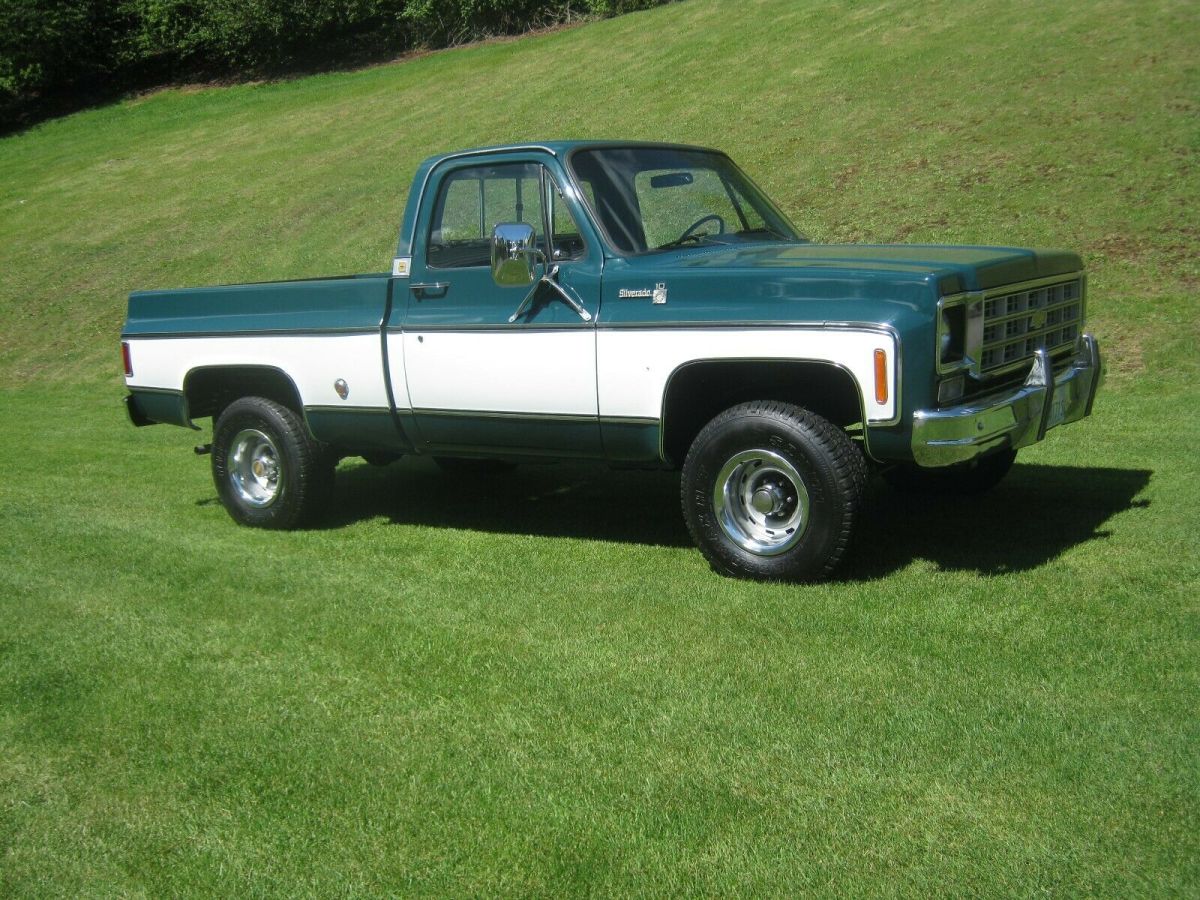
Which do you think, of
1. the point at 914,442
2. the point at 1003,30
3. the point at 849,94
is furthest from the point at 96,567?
the point at 1003,30

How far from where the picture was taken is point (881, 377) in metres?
5.38

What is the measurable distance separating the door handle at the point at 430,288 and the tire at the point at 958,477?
104 inches

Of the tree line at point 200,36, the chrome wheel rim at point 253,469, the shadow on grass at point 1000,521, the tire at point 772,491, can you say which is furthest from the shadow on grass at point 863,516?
the tree line at point 200,36

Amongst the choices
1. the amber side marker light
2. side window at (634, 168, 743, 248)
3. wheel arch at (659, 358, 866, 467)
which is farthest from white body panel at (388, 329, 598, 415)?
the amber side marker light

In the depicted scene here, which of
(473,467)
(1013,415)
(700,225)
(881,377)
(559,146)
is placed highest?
(559,146)

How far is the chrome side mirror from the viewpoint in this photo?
20.4 feet

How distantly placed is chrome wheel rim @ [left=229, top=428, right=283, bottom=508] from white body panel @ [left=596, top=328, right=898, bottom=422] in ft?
8.62

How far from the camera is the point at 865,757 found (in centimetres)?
411

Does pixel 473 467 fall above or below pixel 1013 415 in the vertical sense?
below

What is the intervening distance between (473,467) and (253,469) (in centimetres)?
160

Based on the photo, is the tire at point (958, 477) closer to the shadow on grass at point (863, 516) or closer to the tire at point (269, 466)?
the shadow on grass at point (863, 516)

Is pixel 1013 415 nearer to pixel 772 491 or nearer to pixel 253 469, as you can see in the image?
pixel 772 491

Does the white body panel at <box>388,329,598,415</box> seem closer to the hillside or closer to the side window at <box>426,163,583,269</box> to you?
the side window at <box>426,163,583,269</box>

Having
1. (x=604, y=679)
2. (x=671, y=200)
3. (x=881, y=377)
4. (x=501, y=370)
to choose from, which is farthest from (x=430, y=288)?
(x=604, y=679)
